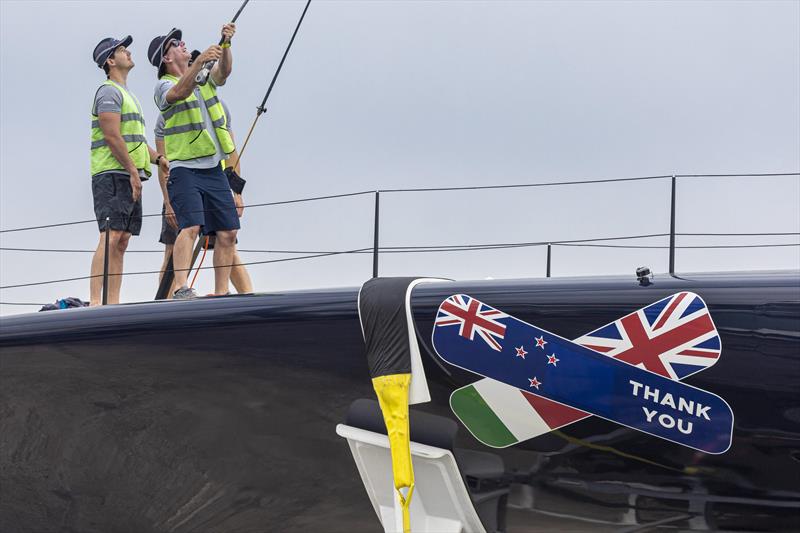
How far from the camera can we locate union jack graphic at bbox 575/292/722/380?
3.31m

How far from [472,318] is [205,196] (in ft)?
5.03

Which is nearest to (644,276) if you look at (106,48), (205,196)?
(205,196)

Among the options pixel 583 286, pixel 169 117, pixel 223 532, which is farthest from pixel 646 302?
pixel 169 117

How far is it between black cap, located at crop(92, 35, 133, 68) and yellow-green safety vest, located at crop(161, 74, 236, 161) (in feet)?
1.53

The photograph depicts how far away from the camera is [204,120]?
4652 millimetres

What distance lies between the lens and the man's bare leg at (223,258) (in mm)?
4504

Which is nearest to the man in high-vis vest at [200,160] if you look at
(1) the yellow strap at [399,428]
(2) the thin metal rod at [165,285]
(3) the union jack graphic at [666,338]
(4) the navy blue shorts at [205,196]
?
(4) the navy blue shorts at [205,196]

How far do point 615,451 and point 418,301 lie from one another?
2.64 ft

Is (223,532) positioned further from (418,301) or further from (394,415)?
(418,301)

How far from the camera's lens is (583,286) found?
352 centimetres

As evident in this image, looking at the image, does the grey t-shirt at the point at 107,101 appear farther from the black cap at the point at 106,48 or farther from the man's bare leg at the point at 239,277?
the man's bare leg at the point at 239,277

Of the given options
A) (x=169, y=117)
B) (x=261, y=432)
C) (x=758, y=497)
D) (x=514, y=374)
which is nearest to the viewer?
(x=758, y=497)

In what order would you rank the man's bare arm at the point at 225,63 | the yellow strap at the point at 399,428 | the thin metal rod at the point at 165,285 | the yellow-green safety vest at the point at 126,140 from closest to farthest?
the yellow strap at the point at 399,428
the man's bare arm at the point at 225,63
the yellow-green safety vest at the point at 126,140
the thin metal rod at the point at 165,285

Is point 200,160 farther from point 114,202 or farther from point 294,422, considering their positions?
point 294,422
